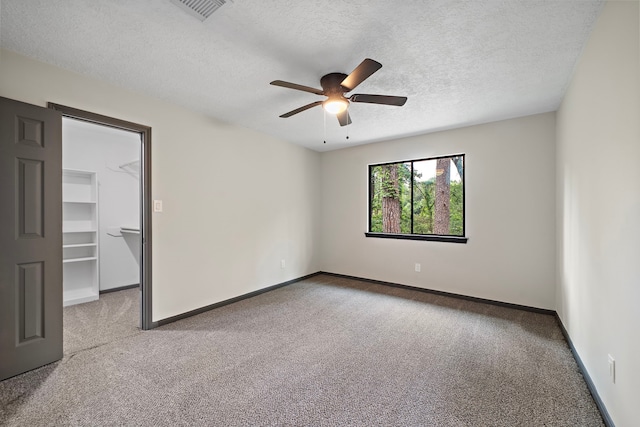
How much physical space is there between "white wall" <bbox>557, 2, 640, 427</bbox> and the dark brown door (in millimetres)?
3683

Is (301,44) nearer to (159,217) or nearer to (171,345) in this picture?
(159,217)

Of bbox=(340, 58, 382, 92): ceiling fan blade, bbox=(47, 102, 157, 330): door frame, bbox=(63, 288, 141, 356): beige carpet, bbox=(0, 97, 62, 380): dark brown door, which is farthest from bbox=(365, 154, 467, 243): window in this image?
bbox=(0, 97, 62, 380): dark brown door

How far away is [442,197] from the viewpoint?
17.4ft

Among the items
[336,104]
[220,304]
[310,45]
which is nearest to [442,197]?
[336,104]

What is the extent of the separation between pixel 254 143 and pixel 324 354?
2985 mm

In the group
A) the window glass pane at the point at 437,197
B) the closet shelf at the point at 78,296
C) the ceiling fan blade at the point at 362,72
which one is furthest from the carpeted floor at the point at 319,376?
the ceiling fan blade at the point at 362,72

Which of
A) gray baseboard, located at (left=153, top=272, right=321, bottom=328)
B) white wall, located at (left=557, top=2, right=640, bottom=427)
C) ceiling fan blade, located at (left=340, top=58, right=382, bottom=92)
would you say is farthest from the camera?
gray baseboard, located at (left=153, top=272, right=321, bottom=328)

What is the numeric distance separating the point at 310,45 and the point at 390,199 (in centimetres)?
348

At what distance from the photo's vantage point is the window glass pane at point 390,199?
15.7 ft

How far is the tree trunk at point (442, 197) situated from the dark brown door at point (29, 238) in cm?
526

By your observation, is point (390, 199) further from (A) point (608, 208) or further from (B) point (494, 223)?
(A) point (608, 208)

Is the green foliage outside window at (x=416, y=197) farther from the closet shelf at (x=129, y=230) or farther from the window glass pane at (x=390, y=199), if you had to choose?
the closet shelf at (x=129, y=230)

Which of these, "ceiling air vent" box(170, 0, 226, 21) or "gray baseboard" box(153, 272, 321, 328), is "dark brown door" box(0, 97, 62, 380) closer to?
"gray baseboard" box(153, 272, 321, 328)

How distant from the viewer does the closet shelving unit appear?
12.5 feet
